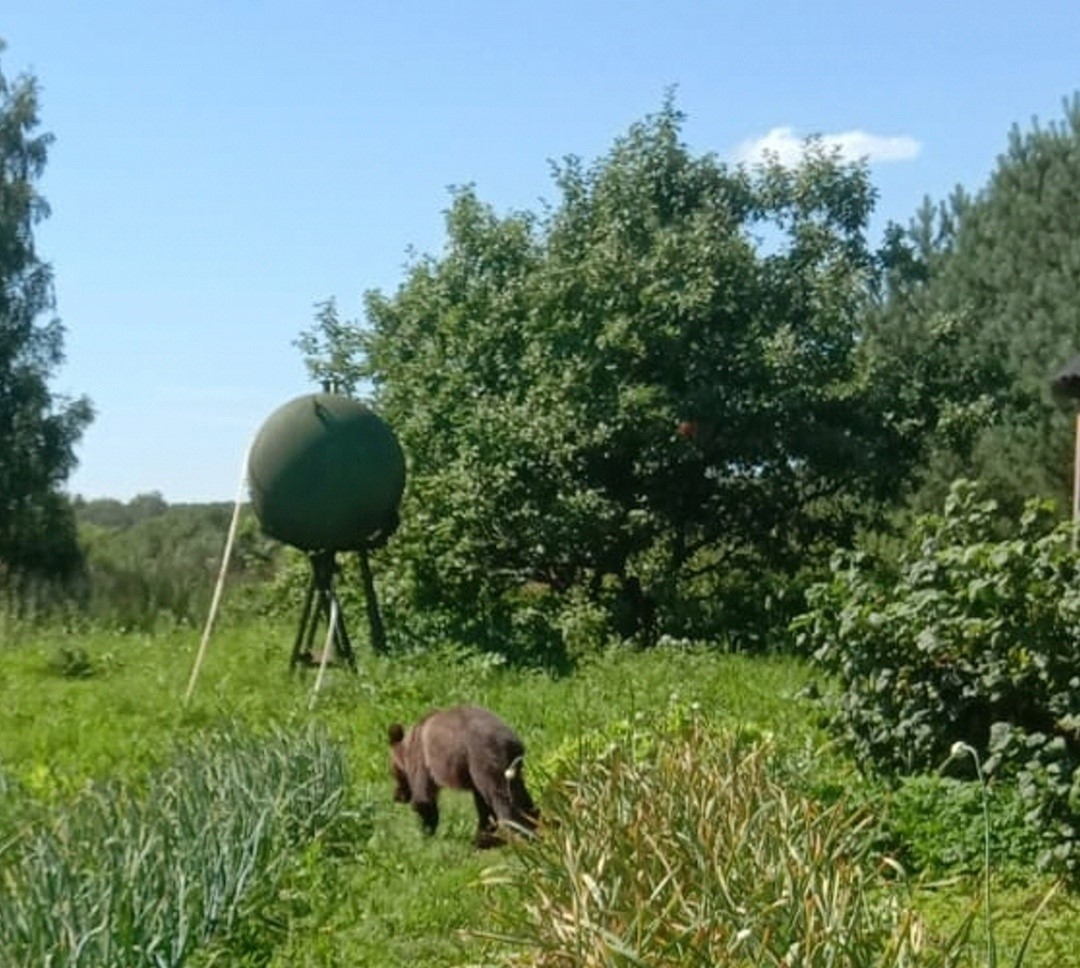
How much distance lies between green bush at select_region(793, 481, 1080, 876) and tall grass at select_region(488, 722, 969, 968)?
2.39 m

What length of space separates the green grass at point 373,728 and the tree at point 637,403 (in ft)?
6.84

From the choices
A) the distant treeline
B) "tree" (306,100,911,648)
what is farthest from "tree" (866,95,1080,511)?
the distant treeline

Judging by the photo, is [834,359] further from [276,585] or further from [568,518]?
[276,585]

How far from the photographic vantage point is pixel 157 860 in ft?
19.5

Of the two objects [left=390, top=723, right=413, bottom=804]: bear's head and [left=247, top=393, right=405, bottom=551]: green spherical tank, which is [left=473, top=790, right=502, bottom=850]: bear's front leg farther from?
[left=247, top=393, right=405, bottom=551]: green spherical tank

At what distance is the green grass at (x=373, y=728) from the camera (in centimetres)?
695

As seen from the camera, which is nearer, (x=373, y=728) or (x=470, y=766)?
(x=470, y=766)

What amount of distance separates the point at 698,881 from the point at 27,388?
122ft

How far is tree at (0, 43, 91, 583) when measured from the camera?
39.2 m

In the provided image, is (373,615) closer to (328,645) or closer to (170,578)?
(328,645)

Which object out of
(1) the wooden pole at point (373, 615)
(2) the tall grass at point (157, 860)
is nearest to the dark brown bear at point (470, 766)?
(2) the tall grass at point (157, 860)

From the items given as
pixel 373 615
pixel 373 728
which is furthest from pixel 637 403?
pixel 373 728

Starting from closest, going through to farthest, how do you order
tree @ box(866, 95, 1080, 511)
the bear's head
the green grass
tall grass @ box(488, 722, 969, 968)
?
tall grass @ box(488, 722, 969, 968)
the green grass
the bear's head
tree @ box(866, 95, 1080, 511)

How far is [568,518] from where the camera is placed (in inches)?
680
